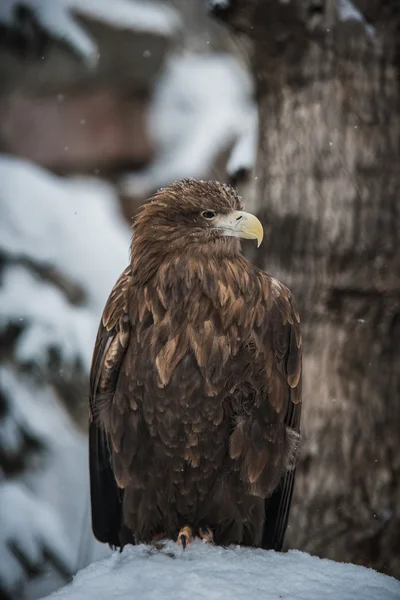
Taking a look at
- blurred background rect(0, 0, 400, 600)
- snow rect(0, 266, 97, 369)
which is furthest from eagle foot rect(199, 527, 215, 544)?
snow rect(0, 266, 97, 369)

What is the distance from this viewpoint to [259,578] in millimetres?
2186

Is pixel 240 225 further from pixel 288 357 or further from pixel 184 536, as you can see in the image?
pixel 184 536

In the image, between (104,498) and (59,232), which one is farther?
(59,232)

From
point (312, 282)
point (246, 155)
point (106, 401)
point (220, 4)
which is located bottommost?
point (106, 401)

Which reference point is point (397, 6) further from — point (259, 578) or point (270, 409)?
point (259, 578)

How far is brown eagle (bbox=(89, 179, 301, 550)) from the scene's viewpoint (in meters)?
2.54

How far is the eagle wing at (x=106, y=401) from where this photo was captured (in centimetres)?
267

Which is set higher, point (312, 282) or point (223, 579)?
point (312, 282)

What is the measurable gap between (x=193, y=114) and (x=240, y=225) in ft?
24.6

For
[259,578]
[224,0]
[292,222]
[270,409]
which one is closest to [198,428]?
[270,409]

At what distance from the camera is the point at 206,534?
9.05ft

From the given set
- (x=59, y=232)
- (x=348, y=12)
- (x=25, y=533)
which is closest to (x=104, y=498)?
(x=25, y=533)

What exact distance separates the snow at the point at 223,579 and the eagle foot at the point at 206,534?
244 millimetres

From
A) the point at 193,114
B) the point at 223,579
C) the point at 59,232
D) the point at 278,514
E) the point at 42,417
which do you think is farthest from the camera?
the point at 193,114
